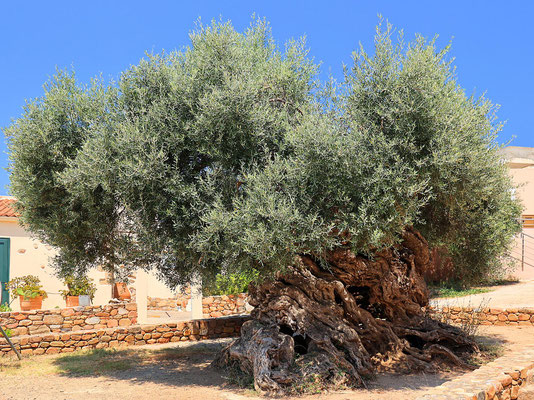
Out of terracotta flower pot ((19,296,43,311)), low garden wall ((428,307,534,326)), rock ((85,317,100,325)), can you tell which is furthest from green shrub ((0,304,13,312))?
low garden wall ((428,307,534,326))

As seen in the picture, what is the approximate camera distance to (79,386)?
10.2m

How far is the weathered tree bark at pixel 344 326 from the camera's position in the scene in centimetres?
971

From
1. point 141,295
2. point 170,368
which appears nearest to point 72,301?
point 141,295

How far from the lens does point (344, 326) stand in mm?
10359

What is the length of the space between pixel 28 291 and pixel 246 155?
10653 mm

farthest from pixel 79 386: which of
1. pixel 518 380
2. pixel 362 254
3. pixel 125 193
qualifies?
pixel 518 380

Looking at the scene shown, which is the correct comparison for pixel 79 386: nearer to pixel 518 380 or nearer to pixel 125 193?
pixel 125 193

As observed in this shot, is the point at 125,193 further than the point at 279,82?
No

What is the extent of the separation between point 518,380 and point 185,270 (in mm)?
6309

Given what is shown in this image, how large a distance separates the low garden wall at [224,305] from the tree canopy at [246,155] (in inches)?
285

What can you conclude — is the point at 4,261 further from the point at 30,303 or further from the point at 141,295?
the point at 141,295

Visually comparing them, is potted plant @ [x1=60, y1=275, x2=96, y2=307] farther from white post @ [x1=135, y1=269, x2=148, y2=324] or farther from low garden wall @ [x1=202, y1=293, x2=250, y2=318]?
low garden wall @ [x1=202, y1=293, x2=250, y2=318]

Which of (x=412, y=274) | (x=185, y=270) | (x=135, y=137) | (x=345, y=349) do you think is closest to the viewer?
(x=135, y=137)

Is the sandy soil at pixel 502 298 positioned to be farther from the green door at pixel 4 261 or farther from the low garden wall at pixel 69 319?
the green door at pixel 4 261
